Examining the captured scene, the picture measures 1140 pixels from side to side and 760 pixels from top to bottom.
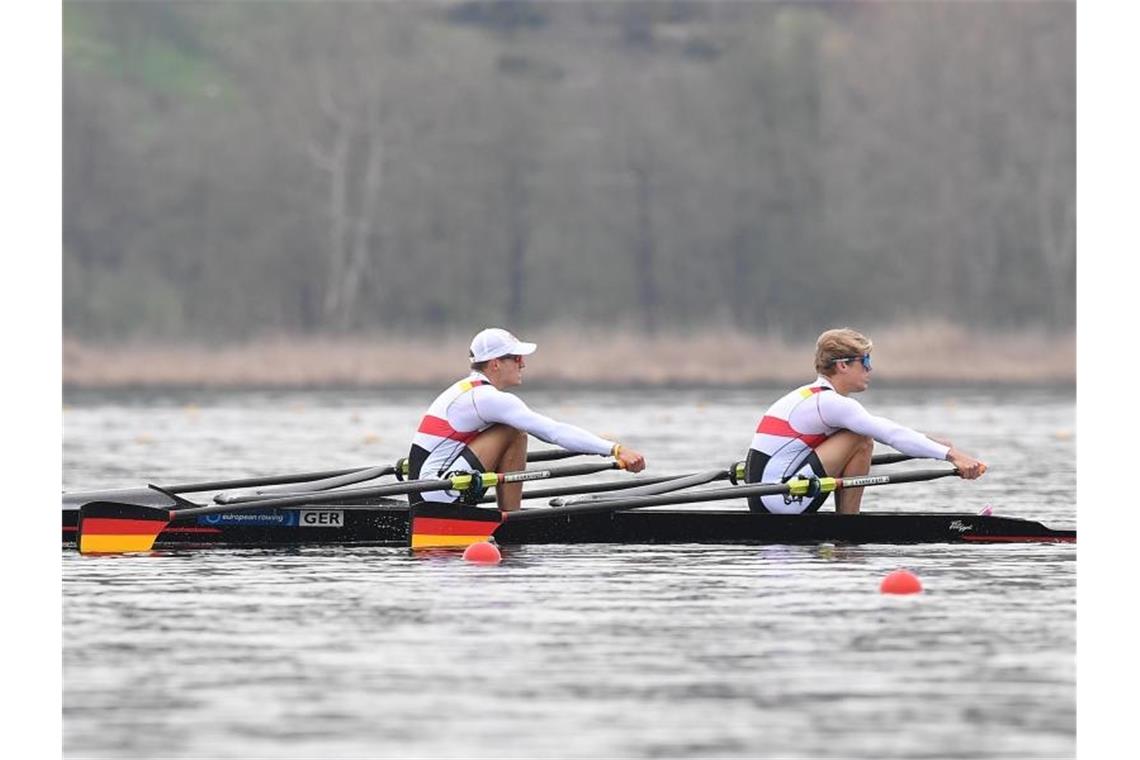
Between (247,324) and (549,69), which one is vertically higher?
(549,69)

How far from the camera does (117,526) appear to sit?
1270cm

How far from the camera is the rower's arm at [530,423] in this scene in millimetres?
12680

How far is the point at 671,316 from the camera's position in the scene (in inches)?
1903

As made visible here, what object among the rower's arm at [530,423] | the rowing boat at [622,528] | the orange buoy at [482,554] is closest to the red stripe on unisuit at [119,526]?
the rowing boat at [622,528]

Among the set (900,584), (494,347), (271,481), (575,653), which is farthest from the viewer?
(271,481)

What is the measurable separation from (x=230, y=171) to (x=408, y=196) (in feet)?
13.3

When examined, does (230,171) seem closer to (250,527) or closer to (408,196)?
(408,196)

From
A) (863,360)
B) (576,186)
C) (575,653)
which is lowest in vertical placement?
(575,653)

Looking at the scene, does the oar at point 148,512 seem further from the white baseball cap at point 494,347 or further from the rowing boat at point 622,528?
the white baseball cap at point 494,347

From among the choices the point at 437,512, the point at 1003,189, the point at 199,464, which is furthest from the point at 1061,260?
the point at 437,512

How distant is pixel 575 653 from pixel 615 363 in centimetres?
2780

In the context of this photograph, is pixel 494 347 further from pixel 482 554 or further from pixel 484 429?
pixel 482 554

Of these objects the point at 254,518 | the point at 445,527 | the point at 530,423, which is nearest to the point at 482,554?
the point at 445,527

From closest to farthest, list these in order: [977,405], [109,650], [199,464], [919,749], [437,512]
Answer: [919,749], [109,650], [437,512], [199,464], [977,405]
